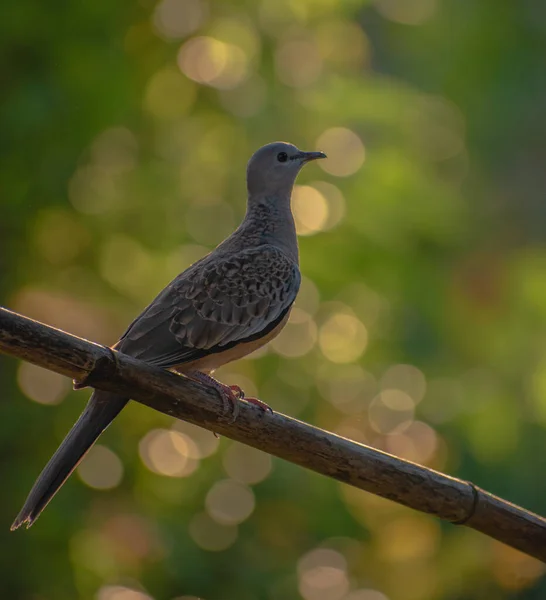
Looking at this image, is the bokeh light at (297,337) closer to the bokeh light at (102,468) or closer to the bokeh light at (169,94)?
the bokeh light at (102,468)

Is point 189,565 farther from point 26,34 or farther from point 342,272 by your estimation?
point 26,34

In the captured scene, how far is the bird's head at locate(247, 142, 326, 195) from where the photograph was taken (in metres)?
4.93

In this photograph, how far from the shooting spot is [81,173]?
555cm

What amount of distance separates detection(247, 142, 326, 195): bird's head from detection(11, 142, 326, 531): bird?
0.17ft

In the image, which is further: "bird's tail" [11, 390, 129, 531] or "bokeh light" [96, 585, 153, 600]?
"bokeh light" [96, 585, 153, 600]

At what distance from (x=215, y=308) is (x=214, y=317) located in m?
0.06

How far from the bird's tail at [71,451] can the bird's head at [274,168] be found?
5.75 ft

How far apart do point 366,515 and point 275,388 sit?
105cm

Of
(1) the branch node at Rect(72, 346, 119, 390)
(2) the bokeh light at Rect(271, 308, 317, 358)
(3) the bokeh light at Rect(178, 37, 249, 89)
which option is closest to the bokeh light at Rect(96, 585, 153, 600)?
(2) the bokeh light at Rect(271, 308, 317, 358)

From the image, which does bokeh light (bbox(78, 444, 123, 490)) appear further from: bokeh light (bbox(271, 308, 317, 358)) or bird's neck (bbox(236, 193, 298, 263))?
bird's neck (bbox(236, 193, 298, 263))

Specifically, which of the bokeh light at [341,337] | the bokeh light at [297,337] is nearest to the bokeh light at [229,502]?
the bokeh light at [297,337]

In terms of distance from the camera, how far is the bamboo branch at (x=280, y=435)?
9.22 ft

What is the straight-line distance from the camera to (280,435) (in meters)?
3.21

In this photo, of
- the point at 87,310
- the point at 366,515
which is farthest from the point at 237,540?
the point at 87,310
